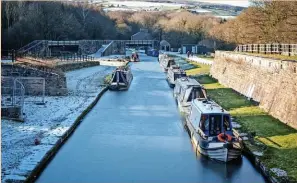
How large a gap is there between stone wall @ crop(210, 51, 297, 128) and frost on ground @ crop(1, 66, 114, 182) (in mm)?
7287

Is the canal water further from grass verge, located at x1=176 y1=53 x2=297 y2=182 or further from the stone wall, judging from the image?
the stone wall

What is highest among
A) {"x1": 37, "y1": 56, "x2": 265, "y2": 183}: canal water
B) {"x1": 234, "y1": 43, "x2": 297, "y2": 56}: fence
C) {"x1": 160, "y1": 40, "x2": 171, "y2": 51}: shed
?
{"x1": 160, "y1": 40, "x2": 171, "y2": 51}: shed

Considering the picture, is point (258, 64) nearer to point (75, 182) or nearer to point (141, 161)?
point (141, 161)

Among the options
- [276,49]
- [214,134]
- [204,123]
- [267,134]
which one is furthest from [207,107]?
[276,49]

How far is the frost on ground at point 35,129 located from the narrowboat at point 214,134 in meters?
4.24

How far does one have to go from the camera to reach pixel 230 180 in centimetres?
1117

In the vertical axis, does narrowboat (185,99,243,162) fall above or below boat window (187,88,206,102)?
below

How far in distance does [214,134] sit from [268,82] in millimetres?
6089

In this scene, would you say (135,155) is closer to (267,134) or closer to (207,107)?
(207,107)

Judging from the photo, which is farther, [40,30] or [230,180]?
[40,30]

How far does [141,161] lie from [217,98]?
9.99 meters

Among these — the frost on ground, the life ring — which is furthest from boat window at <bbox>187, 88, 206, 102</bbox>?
the life ring

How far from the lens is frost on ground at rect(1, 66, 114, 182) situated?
1068cm

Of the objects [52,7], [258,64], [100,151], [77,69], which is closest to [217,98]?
[258,64]
